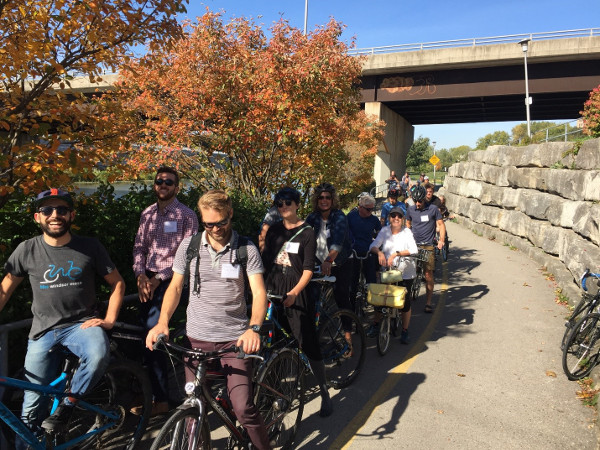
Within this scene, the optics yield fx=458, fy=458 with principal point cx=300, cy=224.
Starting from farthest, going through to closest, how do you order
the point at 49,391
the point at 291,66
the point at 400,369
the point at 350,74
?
the point at 350,74, the point at 291,66, the point at 400,369, the point at 49,391

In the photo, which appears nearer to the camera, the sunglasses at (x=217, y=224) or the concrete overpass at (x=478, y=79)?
the sunglasses at (x=217, y=224)

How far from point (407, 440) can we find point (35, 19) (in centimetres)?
509

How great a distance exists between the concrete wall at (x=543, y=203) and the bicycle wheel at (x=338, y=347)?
485 centimetres

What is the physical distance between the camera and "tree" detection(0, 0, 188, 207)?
4.00 metres

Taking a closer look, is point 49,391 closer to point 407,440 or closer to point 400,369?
point 407,440

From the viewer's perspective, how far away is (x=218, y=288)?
308 centimetres

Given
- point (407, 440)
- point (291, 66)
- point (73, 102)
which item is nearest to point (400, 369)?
point (407, 440)

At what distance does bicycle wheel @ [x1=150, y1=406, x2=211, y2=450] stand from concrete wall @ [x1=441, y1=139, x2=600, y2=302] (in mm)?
7205

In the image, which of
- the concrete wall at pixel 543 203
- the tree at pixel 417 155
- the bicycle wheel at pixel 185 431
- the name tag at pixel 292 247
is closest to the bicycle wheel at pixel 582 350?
the concrete wall at pixel 543 203

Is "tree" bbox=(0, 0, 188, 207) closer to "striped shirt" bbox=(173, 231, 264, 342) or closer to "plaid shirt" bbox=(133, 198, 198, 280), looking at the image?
"plaid shirt" bbox=(133, 198, 198, 280)

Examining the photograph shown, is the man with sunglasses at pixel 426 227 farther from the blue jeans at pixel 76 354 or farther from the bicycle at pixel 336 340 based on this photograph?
the blue jeans at pixel 76 354

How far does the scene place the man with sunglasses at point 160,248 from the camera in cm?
411

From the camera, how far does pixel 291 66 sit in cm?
801

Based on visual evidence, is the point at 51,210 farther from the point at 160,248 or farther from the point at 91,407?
the point at 91,407
